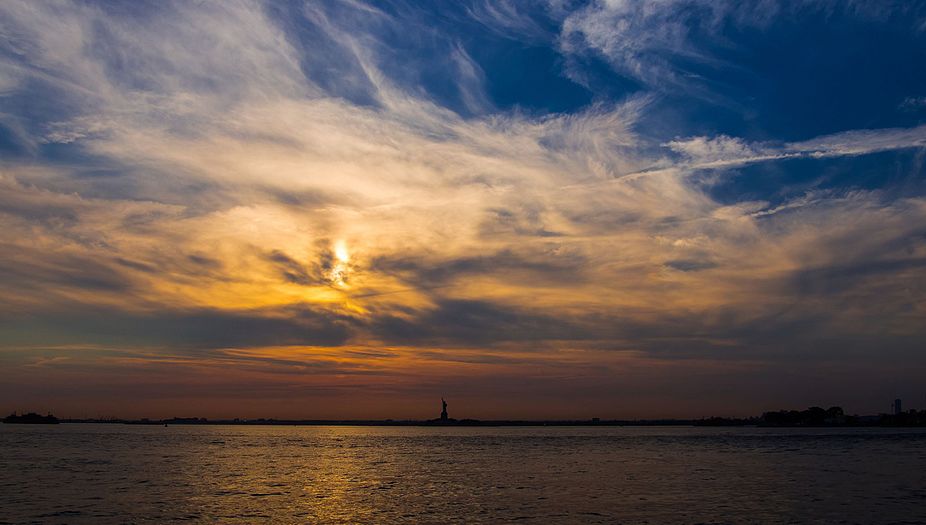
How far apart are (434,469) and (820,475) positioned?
1713 inches

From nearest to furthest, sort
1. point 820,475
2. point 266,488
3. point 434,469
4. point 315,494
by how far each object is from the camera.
A: point 315,494 < point 266,488 < point 820,475 < point 434,469

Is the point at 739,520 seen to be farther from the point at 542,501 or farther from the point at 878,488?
the point at 878,488

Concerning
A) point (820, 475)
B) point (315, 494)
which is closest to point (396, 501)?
point (315, 494)

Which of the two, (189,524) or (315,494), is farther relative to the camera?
(315,494)

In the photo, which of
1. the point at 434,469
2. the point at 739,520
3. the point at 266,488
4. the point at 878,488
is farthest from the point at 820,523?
the point at 434,469

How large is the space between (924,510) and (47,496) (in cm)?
6273

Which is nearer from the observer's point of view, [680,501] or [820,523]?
[820,523]

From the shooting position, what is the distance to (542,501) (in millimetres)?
55062

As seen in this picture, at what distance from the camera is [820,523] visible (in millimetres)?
43906

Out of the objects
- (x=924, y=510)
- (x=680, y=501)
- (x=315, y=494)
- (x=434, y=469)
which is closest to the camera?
(x=924, y=510)

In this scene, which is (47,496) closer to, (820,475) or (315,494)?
(315,494)

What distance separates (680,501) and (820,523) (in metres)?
12.0

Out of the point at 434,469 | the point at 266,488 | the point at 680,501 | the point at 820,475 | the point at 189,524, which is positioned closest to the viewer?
the point at 189,524

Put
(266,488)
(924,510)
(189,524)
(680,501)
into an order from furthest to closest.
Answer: (266,488), (680,501), (924,510), (189,524)
